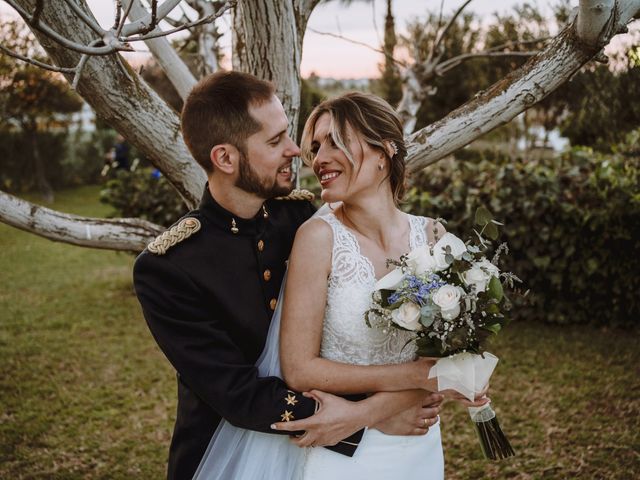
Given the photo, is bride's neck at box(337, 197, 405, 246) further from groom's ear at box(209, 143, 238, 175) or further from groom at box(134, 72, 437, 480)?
groom's ear at box(209, 143, 238, 175)

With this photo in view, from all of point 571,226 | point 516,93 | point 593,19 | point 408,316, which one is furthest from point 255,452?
point 571,226

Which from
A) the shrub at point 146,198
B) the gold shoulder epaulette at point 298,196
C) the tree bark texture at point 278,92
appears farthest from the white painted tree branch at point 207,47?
the shrub at point 146,198

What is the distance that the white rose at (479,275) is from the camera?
1835 mm

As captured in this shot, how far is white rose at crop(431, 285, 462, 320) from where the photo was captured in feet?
5.74

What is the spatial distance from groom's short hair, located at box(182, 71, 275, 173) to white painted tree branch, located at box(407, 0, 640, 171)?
0.79 metres

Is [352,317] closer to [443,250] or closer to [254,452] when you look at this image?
[443,250]

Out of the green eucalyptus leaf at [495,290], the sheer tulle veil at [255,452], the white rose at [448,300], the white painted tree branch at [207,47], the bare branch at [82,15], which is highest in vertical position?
the white painted tree branch at [207,47]

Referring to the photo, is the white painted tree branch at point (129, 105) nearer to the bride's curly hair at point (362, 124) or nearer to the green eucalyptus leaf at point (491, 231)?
the bride's curly hair at point (362, 124)

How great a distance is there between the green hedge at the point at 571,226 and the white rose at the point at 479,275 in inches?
160

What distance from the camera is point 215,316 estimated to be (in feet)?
6.50

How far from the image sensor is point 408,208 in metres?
7.04

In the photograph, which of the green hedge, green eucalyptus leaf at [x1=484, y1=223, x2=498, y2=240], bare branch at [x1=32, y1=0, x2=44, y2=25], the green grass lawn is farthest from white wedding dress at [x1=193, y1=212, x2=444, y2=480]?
the green hedge

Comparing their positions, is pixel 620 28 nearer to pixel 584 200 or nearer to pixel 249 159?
pixel 249 159

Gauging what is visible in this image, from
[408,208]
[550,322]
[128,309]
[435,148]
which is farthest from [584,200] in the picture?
[128,309]
